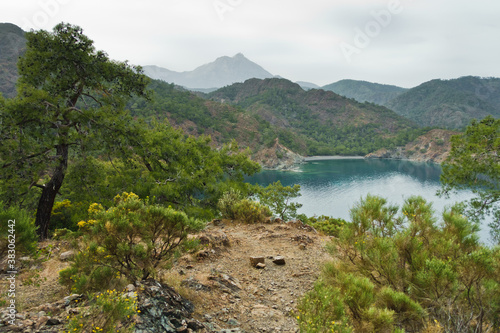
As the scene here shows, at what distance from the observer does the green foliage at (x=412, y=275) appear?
3107 millimetres

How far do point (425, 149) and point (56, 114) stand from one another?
408ft

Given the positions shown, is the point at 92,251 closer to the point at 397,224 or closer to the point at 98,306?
the point at 98,306

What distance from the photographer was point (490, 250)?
11.4 ft

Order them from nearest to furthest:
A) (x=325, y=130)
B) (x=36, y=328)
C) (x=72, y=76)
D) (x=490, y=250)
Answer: (x=36, y=328), (x=490, y=250), (x=72, y=76), (x=325, y=130)

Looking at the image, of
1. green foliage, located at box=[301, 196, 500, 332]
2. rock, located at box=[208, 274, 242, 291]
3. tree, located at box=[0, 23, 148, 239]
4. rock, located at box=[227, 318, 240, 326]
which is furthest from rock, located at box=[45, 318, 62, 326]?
tree, located at box=[0, 23, 148, 239]

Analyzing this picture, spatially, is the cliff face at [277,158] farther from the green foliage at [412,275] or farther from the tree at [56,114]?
the green foliage at [412,275]

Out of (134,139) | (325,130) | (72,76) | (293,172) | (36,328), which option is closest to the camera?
(36,328)

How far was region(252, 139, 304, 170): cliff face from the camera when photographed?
293 feet

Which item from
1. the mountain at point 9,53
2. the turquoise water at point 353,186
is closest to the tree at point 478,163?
the turquoise water at point 353,186

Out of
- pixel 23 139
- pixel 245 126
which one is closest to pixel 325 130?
pixel 245 126

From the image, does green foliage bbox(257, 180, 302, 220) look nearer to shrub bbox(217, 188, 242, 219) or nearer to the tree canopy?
shrub bbox(217, 188, 242, 219)

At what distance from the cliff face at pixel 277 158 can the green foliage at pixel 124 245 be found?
83382mm

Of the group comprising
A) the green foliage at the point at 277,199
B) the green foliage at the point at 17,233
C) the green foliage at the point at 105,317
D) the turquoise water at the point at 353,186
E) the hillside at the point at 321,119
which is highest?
the hillside at the point at 321,119

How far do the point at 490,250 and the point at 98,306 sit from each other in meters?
4.68
